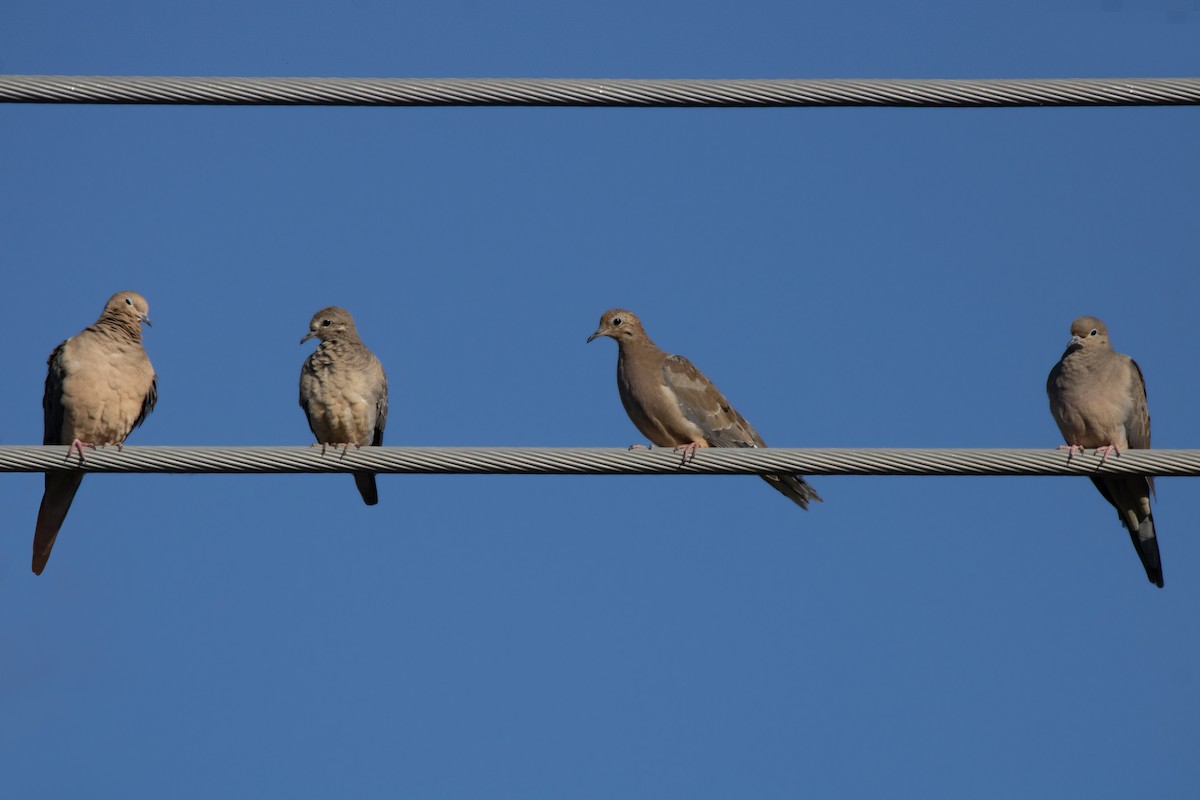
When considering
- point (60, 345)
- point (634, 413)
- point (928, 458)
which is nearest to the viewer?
point (928, 458)

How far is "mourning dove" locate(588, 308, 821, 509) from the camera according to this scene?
8.74 metres

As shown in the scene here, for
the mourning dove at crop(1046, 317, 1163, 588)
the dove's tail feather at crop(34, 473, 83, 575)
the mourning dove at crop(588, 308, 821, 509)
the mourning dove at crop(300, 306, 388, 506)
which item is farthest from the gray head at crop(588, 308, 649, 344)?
the dove's tail feather at crop(34, 473, 83, 575)

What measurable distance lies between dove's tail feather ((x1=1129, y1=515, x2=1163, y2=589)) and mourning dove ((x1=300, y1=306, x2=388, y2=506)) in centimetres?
410

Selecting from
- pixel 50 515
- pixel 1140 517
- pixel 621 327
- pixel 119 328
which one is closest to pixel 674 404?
pixel 621 327

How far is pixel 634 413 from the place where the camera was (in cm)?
896

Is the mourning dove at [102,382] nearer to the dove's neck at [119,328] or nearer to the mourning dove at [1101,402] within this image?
the dove's neck at [119,328]

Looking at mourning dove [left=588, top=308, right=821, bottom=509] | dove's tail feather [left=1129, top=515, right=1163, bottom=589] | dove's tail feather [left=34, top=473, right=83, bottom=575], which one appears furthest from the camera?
mourning dove [left=588, top=308, right=821, bottom=509]

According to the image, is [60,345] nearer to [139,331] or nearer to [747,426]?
[139,331]

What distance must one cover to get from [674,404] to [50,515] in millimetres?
3350

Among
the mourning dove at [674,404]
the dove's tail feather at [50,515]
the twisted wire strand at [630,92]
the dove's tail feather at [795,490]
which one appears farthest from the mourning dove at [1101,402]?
the dove's tail feather at [50,515]

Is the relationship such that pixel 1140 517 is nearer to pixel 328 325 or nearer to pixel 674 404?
pixel 674 404

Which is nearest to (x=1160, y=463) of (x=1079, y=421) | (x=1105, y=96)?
(x=1105, y=96)

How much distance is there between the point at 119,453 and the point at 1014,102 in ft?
11.5

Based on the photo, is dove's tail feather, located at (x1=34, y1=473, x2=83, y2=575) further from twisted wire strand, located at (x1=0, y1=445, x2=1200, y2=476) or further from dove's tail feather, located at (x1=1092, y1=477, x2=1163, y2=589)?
dove's tail feather, located at (x1=1092, y1=477, x2=1163, y2=589)
